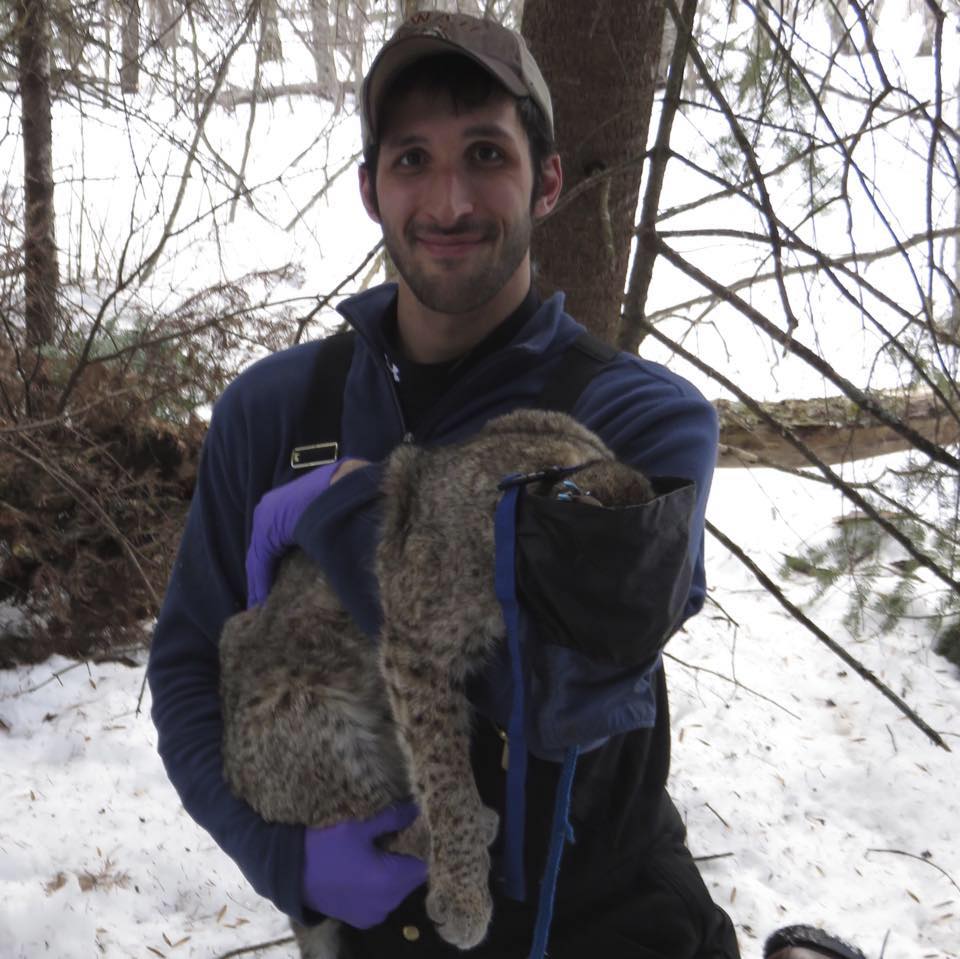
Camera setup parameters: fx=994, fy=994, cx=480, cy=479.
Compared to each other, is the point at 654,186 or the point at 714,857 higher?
the point at 654,186

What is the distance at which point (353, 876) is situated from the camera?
212cm

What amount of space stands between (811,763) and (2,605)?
4.62 meters

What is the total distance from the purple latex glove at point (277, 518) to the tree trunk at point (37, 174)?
3735 millimetres

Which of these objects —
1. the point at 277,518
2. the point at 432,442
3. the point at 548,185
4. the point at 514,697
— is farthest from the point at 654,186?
the point at 514,697

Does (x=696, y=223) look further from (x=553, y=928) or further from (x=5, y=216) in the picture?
(x=553, y=928)

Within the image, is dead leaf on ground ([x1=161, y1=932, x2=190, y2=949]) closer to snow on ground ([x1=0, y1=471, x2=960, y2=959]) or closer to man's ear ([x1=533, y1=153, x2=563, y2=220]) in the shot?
snow on ground ([x1=0, y1=471, x2=960, y2=959])

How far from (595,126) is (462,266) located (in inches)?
71.1

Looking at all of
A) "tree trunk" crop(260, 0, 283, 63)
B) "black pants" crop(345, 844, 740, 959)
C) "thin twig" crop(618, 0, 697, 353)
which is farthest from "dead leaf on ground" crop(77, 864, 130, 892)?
"tree trunk" crop(260, 0, 283, 63)

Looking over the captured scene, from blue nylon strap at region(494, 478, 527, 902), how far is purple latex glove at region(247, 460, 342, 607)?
0.50 m

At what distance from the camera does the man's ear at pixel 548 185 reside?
249cm

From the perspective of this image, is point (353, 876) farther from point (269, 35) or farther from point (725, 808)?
point (269, 35)

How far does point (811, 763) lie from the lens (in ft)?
16.6

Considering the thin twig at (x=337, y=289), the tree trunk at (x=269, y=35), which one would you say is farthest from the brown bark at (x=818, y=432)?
the tree trunk at (x=269, y=35)

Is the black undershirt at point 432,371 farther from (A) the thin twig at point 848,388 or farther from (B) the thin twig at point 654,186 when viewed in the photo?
(B) the thin twig at point 654,186
